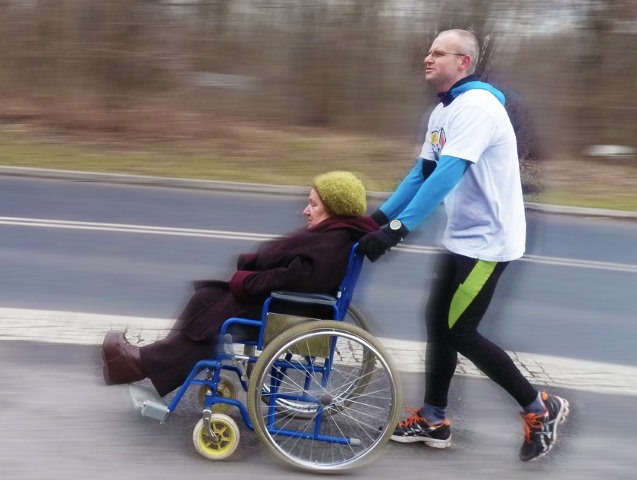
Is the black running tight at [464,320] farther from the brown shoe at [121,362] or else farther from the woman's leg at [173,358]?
the brown shoe at [121,362]

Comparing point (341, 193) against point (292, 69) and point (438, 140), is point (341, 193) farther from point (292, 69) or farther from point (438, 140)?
point (292, 69)

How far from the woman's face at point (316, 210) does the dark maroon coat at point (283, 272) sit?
0.04 meters

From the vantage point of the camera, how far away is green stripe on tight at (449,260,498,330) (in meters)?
4.19

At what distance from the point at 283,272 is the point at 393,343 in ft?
7.15

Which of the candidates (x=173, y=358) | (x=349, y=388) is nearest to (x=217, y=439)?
(x=173, y=358)

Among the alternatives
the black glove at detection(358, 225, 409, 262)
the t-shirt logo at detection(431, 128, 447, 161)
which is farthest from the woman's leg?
the t-shirt logo at detection(431, 128, 447, 161)

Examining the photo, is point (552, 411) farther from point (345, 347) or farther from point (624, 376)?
point (624, 376)

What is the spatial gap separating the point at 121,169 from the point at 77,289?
22.0 ft

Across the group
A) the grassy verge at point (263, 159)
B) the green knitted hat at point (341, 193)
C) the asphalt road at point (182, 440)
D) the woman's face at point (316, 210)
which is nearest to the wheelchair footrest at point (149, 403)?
the asphalt road at point (182, 440)

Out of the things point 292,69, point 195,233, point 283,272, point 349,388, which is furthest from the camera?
point 292,69

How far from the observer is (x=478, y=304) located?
4.25 metres

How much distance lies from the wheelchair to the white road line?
1.18m

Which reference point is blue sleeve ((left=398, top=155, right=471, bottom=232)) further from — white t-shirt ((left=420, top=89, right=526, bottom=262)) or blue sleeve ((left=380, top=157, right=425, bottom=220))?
blue sleeve ((left=380, top=157, right=425, bottom=220))

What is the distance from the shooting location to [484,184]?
4145 mm
